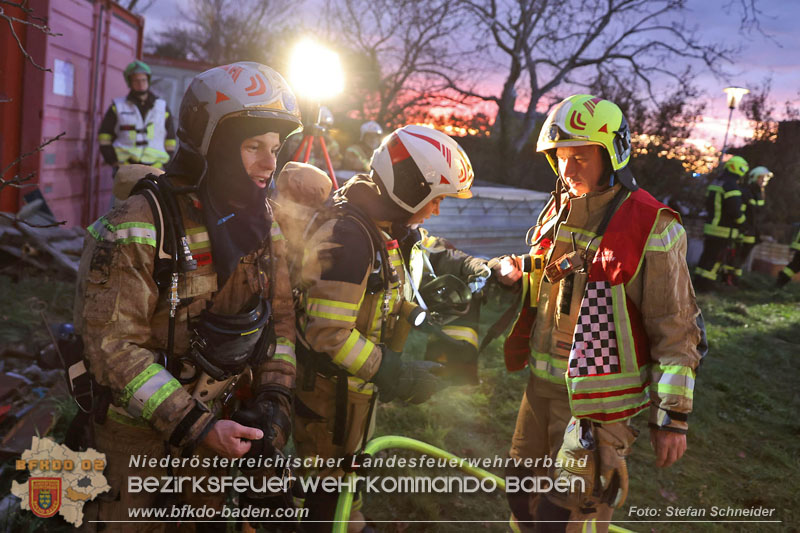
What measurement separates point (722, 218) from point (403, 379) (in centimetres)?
1127

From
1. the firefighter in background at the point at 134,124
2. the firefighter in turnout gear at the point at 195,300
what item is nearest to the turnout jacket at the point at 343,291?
the firefighter in turnout gear at the point at 195,300

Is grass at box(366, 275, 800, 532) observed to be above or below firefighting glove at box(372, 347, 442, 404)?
below

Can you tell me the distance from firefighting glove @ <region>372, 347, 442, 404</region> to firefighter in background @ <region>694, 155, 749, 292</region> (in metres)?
11.0

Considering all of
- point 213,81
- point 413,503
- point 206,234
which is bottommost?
point 413,503

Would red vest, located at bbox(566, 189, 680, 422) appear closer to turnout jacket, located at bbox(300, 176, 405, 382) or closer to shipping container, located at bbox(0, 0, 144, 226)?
turnout jacket, located at bbox(300, 176, 405, 382)

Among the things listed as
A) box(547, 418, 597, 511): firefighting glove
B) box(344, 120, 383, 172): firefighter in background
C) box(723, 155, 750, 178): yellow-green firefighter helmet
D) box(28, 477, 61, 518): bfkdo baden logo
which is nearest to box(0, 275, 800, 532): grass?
box(28, 477, 61, 518): bfkdo baden logo

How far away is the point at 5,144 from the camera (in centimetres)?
674

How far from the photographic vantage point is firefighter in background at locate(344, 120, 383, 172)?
9.47 metres

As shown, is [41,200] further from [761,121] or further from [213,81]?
[761,121]

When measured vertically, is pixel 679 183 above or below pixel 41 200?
above

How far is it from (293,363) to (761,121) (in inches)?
919

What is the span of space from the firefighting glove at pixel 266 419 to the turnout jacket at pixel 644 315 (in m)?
1.36

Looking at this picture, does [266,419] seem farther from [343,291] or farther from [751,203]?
[751,203]

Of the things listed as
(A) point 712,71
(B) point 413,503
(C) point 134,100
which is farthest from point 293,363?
(A) point 712,71
